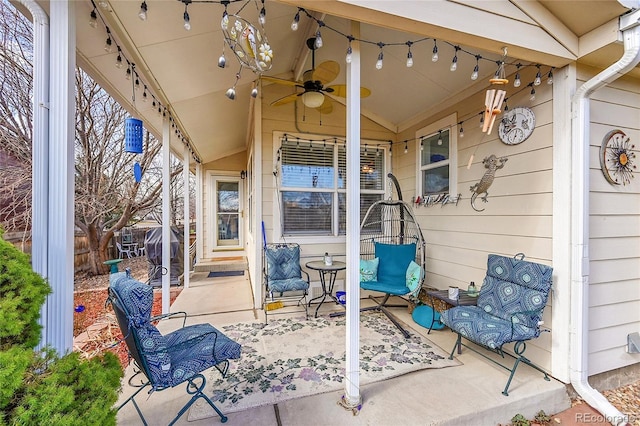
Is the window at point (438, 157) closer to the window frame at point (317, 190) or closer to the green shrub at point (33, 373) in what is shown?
the window frame at point (317, 190)

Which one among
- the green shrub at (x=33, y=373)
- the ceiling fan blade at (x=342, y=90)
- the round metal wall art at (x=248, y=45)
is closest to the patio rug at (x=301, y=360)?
the green shrub at (x=33, y=373)

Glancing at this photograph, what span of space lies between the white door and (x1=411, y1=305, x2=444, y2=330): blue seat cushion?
206 inches

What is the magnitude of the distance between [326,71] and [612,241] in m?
3.05

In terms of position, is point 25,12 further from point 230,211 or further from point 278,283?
point 230,211

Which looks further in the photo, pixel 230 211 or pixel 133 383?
pixel 230 211

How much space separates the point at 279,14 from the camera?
2479mm

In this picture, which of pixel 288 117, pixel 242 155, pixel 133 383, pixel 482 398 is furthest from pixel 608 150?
pixel 242 155

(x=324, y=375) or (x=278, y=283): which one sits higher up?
(x=278, y=283)

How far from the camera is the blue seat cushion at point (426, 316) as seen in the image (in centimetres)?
310

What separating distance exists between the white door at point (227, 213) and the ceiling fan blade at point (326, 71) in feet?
15.7

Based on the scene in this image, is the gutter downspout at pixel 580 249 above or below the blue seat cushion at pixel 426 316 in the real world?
above

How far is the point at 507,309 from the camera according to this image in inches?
91.8

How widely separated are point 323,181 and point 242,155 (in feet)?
12.9

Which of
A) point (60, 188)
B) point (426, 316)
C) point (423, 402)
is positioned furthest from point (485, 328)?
point (60, 188)
